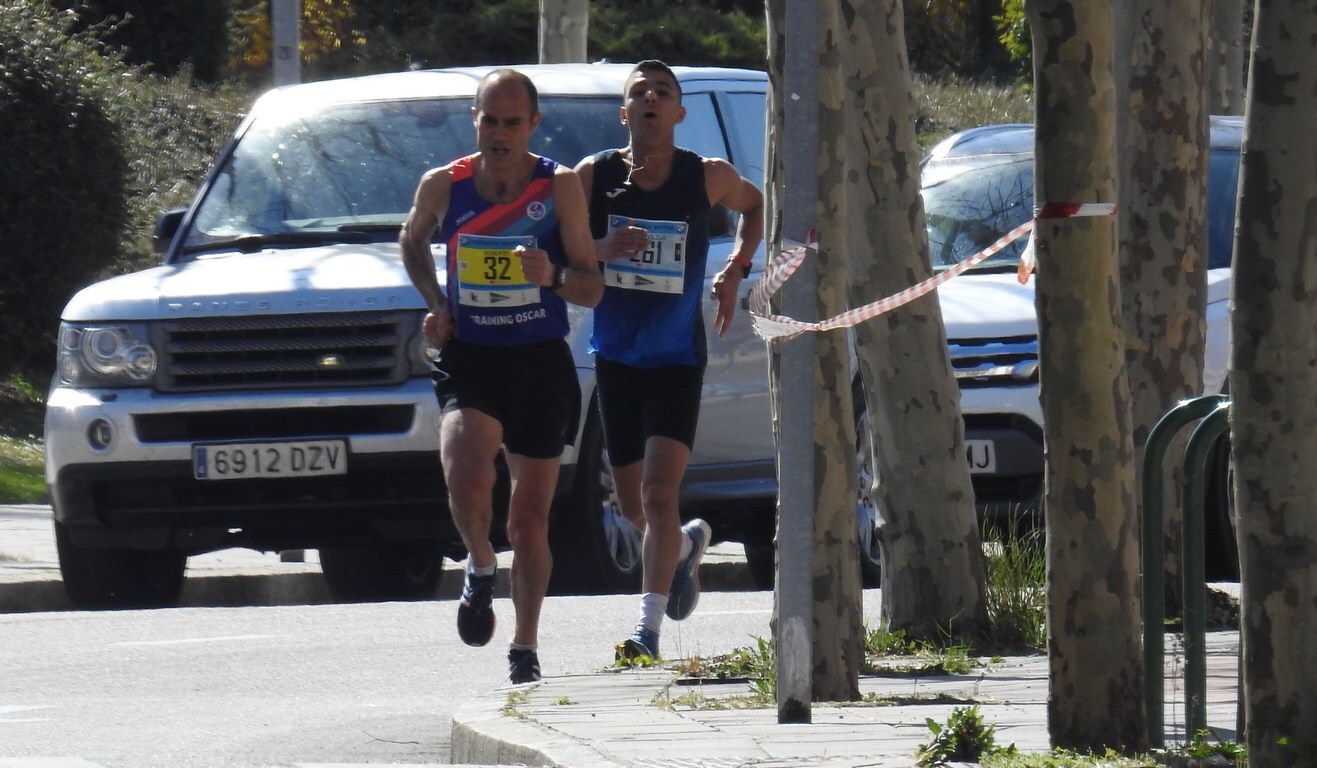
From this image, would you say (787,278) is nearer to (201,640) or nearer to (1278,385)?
(1278,385)

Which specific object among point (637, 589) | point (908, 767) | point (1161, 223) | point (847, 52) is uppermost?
point (847, 52)

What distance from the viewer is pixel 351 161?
10.2m

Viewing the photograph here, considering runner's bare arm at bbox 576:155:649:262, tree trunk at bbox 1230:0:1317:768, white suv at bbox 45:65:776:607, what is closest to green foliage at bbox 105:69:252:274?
white suv at bbox 45:65:776:607

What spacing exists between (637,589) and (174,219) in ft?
7.98

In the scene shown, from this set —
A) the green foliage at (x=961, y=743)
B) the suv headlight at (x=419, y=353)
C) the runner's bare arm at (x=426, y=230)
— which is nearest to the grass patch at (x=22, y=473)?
the suv headlight at (x=419, y=353)

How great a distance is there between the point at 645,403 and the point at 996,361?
302 centimetres

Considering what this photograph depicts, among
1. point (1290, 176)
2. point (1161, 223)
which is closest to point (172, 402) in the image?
point (1161, 223)

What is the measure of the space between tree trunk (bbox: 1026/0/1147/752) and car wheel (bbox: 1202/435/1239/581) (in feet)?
16.1

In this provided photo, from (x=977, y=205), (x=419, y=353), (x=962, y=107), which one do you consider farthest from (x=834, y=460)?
(x=962, y=107)

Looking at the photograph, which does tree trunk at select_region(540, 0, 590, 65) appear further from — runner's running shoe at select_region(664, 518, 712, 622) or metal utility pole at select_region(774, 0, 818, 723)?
metal utility pole at select_region(774, 0, 818, 723)

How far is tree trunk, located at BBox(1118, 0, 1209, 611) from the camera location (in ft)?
25.5

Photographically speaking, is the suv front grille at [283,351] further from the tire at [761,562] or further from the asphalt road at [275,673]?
the tire at [761,562]

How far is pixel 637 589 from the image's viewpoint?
9.98 metres

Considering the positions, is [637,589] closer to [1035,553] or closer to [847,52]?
[1035,553]
